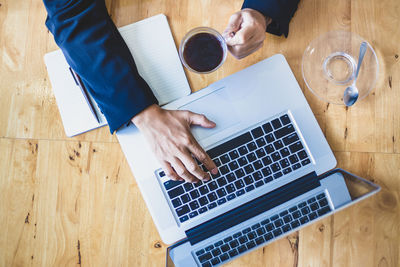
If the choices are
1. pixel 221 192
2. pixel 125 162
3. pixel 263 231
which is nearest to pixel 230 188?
pixel 221 192

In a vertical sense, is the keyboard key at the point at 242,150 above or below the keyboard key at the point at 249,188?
above

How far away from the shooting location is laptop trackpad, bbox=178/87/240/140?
73 cm

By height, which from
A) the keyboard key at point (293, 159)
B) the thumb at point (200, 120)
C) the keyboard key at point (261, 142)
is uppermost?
the thumb at point (200, 120)

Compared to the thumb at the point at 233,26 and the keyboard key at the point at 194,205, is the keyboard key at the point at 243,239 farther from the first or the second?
the thumb at the point at 233,26

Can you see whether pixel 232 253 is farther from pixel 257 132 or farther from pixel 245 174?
pixel 257 132

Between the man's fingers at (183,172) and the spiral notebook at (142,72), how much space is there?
16 cm

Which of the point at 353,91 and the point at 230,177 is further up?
the point at 353,91

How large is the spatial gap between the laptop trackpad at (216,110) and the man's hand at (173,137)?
0.8 inches

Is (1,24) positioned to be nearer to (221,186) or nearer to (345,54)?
(221,186)

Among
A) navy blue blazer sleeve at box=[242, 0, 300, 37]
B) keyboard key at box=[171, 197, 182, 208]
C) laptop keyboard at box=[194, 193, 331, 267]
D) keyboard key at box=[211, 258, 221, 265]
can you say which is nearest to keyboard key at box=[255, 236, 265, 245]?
laptop keyboard at box=[194, 193, 331, 267]

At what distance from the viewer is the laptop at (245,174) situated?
2.29 feet

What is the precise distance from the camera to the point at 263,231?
2.28ft

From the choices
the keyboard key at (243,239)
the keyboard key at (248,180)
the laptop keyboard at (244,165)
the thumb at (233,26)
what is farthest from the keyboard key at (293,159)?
the thumb at (233,26)

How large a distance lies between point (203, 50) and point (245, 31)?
0.11 meters
